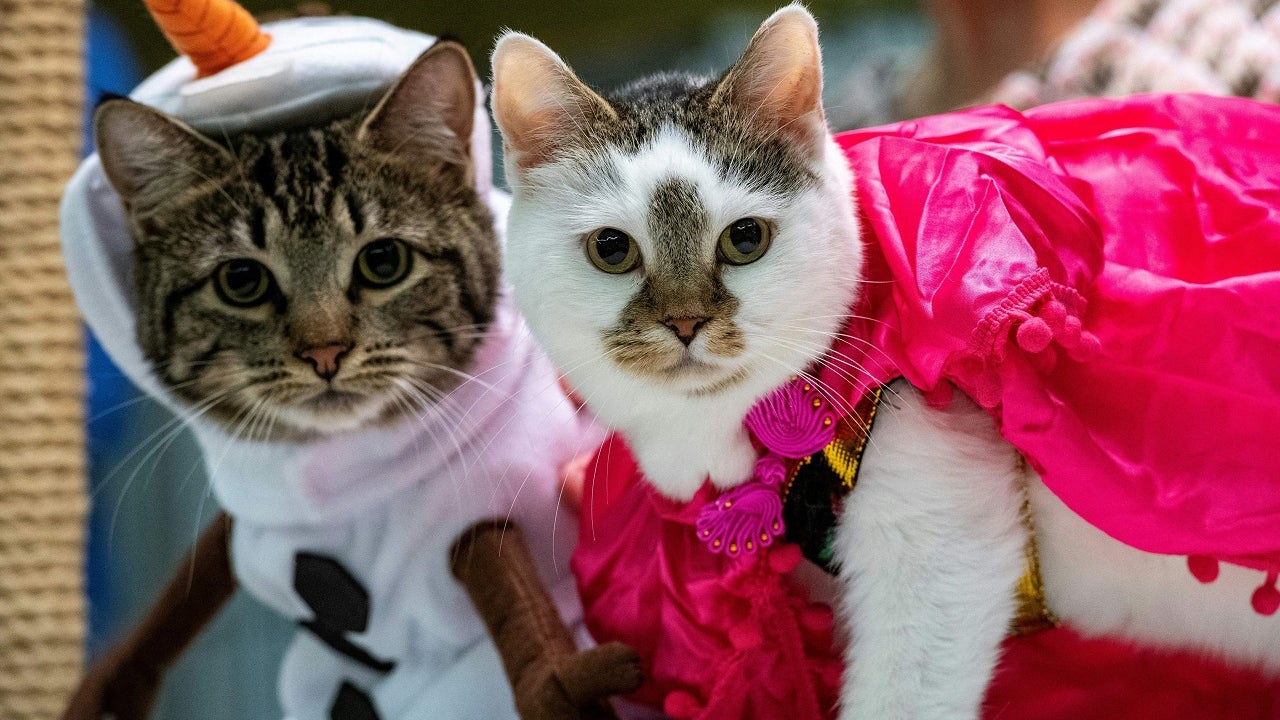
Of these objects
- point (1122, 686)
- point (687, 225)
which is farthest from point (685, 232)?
point (1122, 686)

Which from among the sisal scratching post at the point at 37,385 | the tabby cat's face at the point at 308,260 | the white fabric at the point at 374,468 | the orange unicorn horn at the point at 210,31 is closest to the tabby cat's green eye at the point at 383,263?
the tabby cat's face at the point at 308,260

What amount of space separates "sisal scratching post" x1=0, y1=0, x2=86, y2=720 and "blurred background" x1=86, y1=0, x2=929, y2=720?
63 mm

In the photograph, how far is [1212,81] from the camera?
1.30 metres

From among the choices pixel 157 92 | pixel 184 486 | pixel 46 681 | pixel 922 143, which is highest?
pixel 157 92

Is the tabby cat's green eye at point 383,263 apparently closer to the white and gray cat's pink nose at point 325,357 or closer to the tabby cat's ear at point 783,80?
the white and gray cat's pink nose at point 325,357

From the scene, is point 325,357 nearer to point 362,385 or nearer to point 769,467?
point 362,385

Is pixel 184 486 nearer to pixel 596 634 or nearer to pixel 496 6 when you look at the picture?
pixel 596 634

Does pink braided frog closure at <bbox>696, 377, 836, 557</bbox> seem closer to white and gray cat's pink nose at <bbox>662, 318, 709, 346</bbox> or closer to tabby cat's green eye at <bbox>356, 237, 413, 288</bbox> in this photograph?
white and gray cat's pink nose at <bbox>662, 318, 709, 346</bbox>

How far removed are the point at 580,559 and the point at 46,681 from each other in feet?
2.60

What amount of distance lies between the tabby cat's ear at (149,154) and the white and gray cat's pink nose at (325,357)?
0.22 metres

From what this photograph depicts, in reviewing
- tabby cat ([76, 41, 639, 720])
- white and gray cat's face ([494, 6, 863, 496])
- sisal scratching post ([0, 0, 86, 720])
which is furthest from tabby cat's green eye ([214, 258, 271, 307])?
sisal scratching post ([0, 0, 86, 720])

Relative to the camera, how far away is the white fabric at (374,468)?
1.00m

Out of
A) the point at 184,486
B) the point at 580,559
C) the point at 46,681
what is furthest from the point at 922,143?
the point at 46,681

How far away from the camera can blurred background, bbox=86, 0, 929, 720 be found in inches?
51.4
